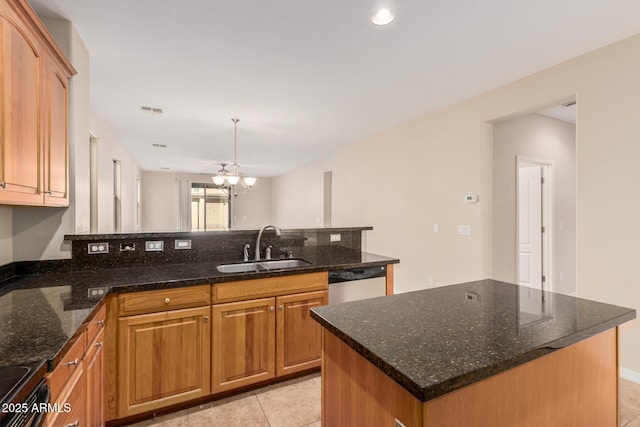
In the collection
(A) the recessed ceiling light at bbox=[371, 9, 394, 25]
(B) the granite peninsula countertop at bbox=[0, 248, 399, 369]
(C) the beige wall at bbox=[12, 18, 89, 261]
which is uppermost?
(A) the recessed ceiling light at bbox=[371, 9, 394, 25]

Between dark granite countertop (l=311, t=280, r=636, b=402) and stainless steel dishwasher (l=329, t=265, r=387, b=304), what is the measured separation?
94cm

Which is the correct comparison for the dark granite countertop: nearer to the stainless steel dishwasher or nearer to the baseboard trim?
the stainless steel dishwasher

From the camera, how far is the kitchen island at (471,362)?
82 centimetres

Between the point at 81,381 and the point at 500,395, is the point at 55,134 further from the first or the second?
the point at 500,395

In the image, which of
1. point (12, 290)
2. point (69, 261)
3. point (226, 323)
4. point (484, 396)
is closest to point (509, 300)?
point (484, 396)

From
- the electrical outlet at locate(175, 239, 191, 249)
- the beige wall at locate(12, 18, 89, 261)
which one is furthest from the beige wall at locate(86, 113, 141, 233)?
the electrical outlet at locate(175, 239, 191, 249)

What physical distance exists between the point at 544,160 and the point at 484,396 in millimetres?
4303

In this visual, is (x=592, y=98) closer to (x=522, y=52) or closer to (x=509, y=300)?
(x=522, y=52)

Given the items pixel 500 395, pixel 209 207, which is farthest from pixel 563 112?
pixel 209 207

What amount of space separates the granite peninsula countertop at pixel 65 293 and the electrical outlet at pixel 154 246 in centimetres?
14

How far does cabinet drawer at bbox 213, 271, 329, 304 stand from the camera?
201 centimetres

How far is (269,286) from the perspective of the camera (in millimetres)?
2150

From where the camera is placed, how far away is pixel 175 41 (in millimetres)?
2357

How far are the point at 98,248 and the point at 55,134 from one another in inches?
31.5
